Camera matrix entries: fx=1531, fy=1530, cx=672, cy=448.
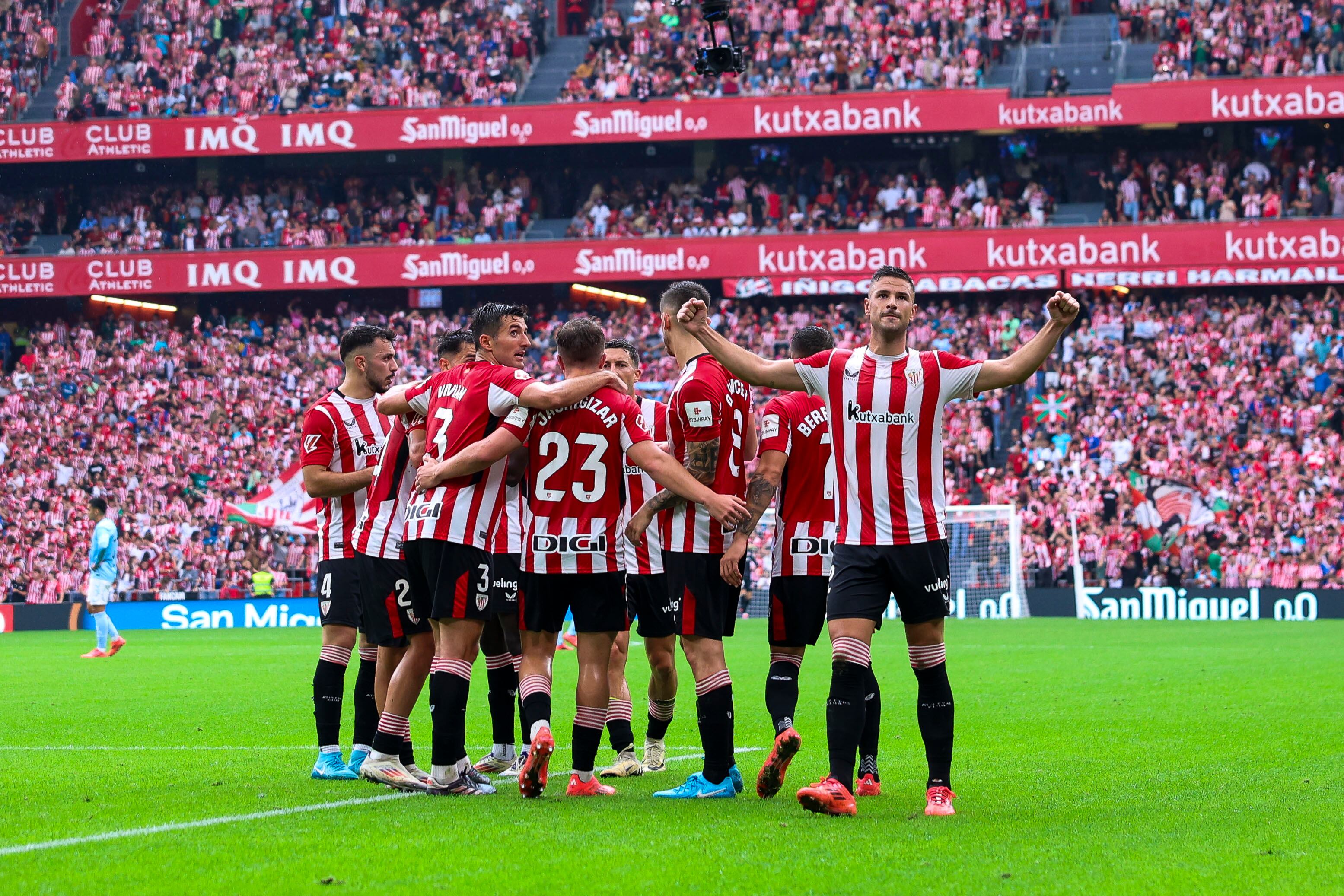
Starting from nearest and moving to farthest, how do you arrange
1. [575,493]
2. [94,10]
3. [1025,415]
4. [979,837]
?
[979,837] < [575,493] < [1025,415] < [94,10]

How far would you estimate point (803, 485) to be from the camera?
8.14 m

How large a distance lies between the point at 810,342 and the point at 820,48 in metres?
33.5

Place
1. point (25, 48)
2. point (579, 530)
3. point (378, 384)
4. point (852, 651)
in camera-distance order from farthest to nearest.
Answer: point (25, 48) → point (378, 384) → point (579, 530) → point (852, 651)

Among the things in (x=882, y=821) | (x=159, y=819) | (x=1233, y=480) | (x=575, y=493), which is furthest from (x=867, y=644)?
(x=1233, y=480)

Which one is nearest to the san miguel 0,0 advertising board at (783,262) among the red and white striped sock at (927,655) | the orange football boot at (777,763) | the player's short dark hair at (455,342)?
the player's short dark hair at (455,342)

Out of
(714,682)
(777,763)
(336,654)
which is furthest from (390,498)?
(777,763)

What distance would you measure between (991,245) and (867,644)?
1234 inches

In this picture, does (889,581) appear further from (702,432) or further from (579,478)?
(579,478)

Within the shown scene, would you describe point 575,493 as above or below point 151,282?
below

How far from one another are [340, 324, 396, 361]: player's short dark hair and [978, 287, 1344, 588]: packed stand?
23299 millimetres

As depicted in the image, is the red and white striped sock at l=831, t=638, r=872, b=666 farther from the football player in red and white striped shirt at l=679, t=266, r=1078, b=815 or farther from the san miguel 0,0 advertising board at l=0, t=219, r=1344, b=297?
the san miguel 0,0 advertising board at l=0, t=219, r=1344, b=297

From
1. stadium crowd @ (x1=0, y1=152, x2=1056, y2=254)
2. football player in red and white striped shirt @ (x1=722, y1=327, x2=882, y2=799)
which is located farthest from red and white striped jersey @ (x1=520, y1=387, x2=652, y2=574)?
stadium crowd @ (x1=0, y1=152, x2=1056, y2=254)

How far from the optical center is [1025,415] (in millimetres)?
34375

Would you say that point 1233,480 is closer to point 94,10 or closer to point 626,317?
point 626,317
